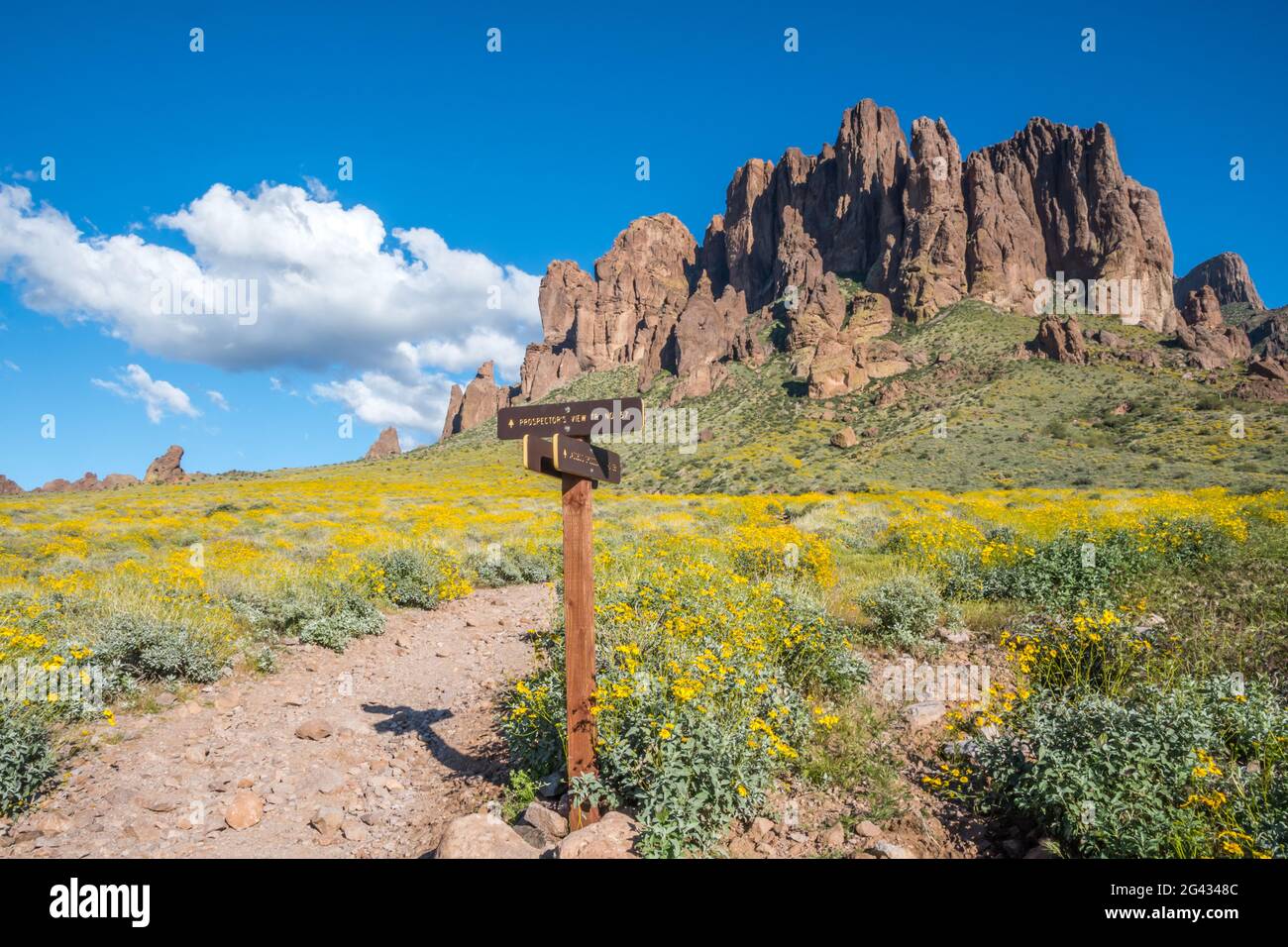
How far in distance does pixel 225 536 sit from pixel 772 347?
86967 millimetres

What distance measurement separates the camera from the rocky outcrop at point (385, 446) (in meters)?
106

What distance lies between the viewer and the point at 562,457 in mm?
4199

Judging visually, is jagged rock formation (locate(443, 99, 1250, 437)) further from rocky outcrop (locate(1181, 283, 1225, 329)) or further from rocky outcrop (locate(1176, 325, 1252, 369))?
rocky outcrop (locate(1176, 325, 1252, 369))

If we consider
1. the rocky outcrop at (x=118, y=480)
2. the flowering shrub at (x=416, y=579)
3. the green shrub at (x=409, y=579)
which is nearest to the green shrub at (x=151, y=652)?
the flowering shrub at (x=416, y=579)

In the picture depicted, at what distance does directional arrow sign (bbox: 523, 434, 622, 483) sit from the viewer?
4086mm

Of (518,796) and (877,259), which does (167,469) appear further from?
(877,259)

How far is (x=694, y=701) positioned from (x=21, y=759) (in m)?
5.31

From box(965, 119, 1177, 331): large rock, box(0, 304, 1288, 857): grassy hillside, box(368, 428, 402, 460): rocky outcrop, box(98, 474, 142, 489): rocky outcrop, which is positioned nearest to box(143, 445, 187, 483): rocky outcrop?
box(98, 474, 142, 489): rocky outcrop

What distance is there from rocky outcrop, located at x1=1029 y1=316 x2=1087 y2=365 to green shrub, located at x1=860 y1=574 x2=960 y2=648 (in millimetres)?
70465

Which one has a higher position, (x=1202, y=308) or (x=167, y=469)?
(x=1202, y=308)

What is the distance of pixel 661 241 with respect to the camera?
15288cm

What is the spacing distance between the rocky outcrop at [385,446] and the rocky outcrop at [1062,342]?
9832 centimetres

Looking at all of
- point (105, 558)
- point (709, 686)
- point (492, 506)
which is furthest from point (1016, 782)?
point (492, 506)

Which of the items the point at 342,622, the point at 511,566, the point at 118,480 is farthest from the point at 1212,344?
the point at 118,480
